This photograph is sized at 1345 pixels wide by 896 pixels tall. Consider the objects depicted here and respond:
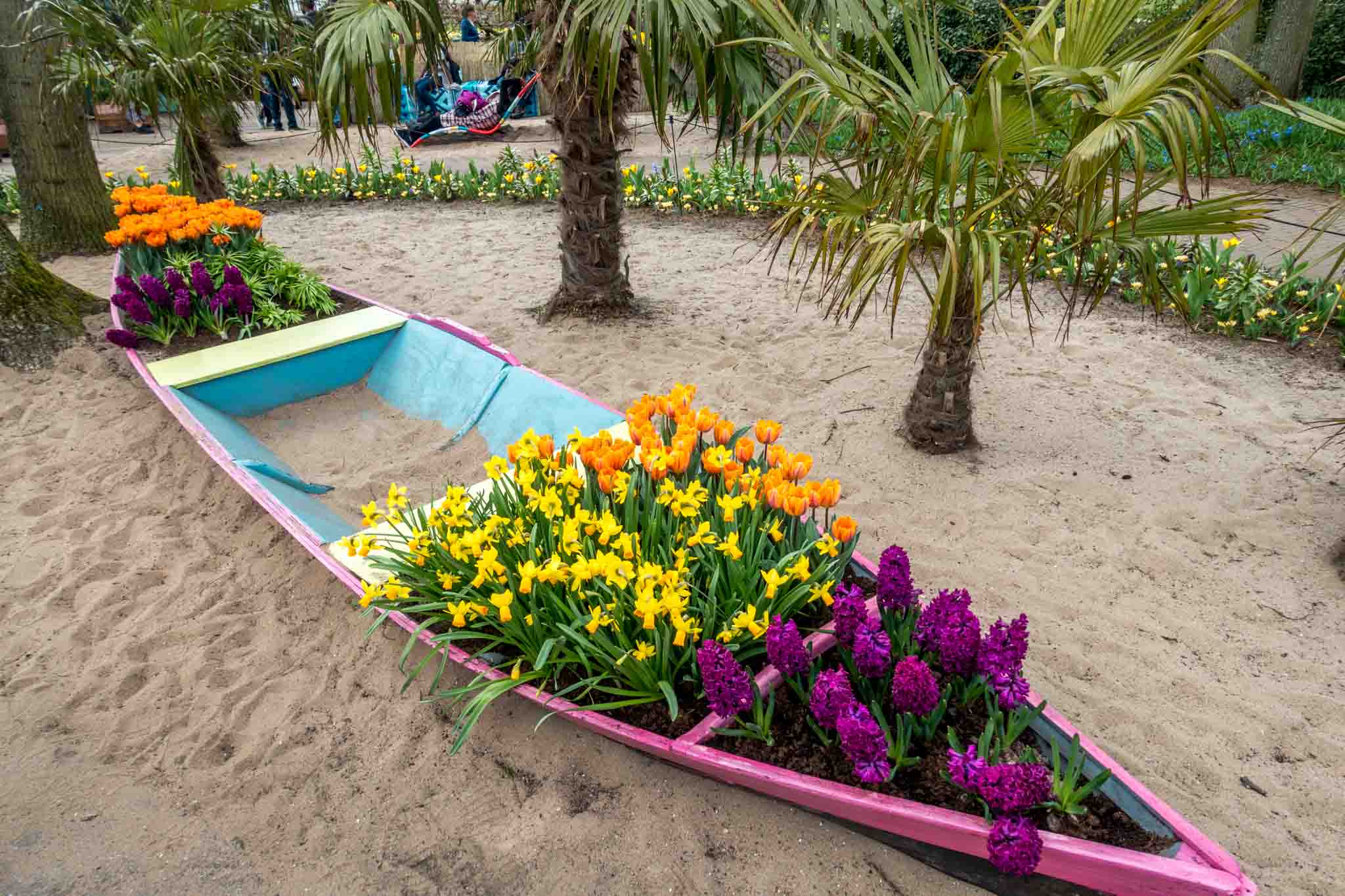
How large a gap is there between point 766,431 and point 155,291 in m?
3.34

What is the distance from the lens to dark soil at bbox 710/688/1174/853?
1655 mm

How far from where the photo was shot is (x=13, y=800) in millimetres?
2195

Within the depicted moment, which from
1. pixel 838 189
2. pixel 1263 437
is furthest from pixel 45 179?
pixel 1263 437

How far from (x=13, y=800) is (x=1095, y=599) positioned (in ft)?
11.2

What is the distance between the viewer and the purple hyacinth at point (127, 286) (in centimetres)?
400

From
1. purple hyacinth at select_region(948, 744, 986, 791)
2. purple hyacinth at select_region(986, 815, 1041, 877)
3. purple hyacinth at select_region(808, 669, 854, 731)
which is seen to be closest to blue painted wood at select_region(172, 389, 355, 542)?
purple hyacinth at select_region(808, 669, 854, 731)

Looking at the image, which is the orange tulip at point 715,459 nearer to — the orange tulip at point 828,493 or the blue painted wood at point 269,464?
the orange tulip at point 828,493

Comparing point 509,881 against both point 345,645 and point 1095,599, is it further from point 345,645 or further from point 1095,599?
point 1095,599

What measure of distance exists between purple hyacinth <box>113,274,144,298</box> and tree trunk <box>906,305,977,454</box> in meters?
3.83

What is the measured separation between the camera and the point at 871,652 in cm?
189

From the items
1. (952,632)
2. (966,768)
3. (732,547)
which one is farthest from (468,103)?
(966,768)

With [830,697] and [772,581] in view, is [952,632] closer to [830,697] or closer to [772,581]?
[830,697]

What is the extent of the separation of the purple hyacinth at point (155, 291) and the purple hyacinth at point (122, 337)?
0.20 meters

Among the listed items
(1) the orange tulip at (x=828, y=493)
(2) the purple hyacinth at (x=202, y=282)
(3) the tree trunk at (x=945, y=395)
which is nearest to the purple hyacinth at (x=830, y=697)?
(1) the orange tulip at (x=828, y=493)
